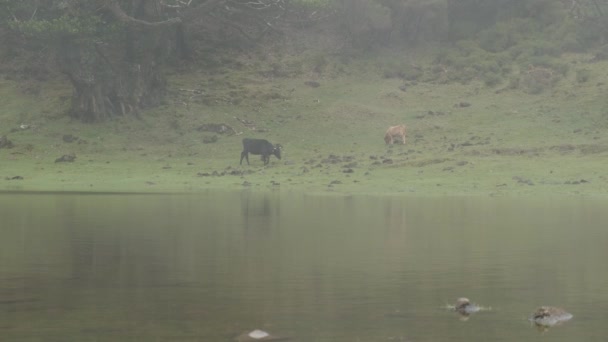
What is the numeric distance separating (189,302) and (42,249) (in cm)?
589

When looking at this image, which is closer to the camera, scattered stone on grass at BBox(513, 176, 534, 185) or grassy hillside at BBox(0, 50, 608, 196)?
scattered stone on grass at BBox(513, 176, 534, 185)

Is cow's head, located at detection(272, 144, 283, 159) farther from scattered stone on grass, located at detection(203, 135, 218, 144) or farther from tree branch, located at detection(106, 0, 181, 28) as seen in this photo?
tree branch, located at detection(106, 0, 181, 28)

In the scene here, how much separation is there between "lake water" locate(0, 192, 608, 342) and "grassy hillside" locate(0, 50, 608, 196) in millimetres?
10058

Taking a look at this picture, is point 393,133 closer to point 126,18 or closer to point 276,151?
point 276,151

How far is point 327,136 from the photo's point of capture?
44125mm

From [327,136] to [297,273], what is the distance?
1178 inches

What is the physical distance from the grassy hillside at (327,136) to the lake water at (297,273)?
10.1 metres

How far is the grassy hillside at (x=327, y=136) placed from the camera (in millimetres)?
35812

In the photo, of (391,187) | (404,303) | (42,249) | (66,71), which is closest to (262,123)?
(66,71)

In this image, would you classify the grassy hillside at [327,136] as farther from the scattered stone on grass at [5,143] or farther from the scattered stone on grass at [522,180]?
the scattered stone on grass at [5,143]

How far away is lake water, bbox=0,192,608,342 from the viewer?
10633 millimetres

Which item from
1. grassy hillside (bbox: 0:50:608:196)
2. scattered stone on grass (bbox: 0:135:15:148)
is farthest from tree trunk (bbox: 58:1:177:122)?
scattered stone on grass (bbox: 0:135:15:148)

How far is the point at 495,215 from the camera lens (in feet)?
81.7

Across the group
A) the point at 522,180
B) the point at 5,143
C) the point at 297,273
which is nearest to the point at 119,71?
the point at 5,143
